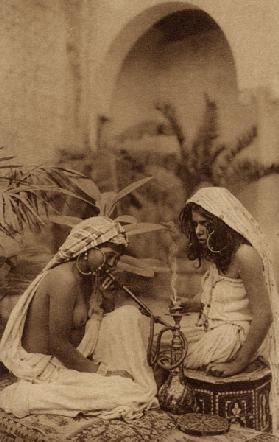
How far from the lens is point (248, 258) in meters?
3.70

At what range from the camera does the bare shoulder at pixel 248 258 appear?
12.1 feet

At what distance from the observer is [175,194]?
4965mm

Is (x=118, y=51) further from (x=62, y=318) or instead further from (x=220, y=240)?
(x=62, y=318)

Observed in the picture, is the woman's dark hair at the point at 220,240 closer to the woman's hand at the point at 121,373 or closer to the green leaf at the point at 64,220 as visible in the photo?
the woman's hand at the point at 121,373

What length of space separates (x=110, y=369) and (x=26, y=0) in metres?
2.72

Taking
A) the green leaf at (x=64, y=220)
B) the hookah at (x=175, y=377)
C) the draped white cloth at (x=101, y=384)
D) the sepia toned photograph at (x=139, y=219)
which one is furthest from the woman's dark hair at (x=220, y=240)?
the green leaf at (x=64, y=220)

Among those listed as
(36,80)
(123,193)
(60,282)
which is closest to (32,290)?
(60,282)

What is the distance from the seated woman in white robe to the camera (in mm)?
3711

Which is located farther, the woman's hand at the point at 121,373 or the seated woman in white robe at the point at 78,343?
the woman's hand at the point at 121,373

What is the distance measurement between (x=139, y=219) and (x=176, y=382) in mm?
1723

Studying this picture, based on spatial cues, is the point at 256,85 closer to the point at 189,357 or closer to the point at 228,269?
the point at 228,269

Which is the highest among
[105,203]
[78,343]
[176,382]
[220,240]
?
[105,203]

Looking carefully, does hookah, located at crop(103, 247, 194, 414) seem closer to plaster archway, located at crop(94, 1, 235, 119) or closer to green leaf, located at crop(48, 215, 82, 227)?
green leaf, located at crop(48, 215, 82, 227)

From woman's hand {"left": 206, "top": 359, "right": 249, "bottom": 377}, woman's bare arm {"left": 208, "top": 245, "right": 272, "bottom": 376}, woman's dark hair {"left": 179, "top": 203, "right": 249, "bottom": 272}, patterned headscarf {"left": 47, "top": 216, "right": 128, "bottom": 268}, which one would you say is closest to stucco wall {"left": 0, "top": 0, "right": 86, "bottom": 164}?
patterned headscarf {"left": 47, "top": 216, "right": 128, "bottom": 268}
